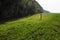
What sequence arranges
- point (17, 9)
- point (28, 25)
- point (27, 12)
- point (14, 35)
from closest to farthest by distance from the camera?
1. point (14, 35)
2. point (28, 25)
3. point (17, 9)
4. point (27, 12)

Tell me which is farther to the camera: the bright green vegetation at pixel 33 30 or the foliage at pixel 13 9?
the foliage at pixel 13 9

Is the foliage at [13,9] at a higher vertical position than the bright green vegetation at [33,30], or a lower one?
higher

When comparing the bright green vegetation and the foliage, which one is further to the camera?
the foliage

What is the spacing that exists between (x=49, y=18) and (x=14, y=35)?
0.74 metres

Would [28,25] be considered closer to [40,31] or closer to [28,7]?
[40,31]

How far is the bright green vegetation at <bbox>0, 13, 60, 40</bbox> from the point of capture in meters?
1.94

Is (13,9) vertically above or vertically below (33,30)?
above

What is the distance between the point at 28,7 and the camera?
2.96 metres

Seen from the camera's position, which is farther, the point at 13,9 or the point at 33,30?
the point at 13,9

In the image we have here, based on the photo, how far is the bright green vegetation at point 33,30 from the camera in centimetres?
194

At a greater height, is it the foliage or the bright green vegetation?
the foliage

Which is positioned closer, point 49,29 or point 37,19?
point 49,29

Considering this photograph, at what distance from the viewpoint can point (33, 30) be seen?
2.04 meters

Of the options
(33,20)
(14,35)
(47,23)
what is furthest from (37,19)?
(14,35)
